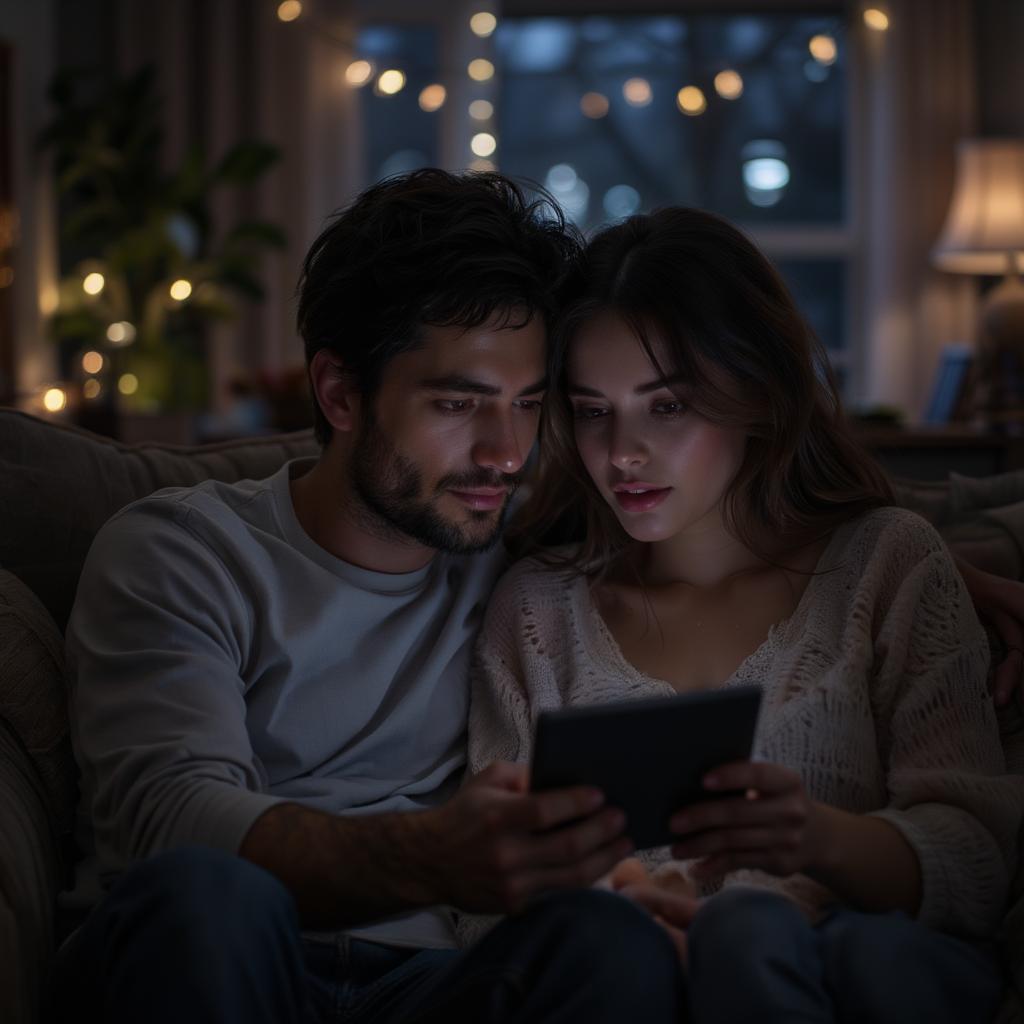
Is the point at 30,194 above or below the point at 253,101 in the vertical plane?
below

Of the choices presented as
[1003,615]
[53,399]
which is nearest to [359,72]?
[53,399]

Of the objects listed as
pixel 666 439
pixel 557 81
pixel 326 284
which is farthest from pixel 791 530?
pixel 557 81

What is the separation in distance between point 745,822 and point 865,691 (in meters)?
0.37

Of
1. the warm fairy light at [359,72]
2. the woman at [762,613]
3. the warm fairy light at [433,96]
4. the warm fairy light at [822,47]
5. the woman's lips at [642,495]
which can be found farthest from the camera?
the warm fairy light at [433,96]

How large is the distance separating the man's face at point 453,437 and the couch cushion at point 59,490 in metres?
0.35

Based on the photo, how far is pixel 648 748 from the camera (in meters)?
1.05

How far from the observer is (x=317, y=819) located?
1208 millimetres

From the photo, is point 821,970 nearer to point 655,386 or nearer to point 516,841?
point 516,841

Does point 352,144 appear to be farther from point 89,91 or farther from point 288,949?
point 288,949

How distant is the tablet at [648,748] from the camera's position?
1.01 m

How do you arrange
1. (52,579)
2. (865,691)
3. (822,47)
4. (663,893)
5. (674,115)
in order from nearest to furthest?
(663,893), (865,691), (52,579), (822,47), (674,115)

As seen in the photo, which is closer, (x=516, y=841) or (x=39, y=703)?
(x=516, y=841)

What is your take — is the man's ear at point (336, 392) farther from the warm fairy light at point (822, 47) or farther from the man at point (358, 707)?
the warm fairy light at point (822, 47)

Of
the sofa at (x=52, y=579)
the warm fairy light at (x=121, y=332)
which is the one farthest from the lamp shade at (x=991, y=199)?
the warm fairy light at (x=121, y=332)
